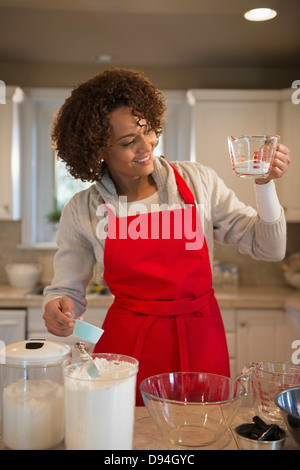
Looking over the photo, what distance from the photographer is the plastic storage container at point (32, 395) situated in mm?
985

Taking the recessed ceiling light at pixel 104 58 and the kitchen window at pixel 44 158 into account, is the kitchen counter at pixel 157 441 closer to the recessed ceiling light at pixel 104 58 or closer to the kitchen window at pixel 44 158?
the kitchen window at pixel 44 158

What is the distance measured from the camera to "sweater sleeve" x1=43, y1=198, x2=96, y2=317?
1.63 metres

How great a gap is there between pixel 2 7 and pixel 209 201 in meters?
1.73

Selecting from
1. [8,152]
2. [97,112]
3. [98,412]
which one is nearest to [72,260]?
[97,112]

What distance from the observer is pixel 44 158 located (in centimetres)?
386

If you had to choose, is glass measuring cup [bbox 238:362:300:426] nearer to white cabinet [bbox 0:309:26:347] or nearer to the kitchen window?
white cabinet [bbox 0:309:26:347]

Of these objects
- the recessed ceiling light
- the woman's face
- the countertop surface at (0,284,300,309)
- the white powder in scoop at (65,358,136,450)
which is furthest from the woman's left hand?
the recessed ceiling light

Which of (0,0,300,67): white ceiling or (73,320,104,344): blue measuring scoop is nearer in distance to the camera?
(73,320,104,344): blue measuring scoop

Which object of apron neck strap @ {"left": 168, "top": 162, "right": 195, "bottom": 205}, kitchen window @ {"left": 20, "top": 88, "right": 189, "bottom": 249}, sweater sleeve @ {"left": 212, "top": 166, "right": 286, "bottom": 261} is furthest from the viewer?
kitchen window @ {"left": 20, "top": 88, "right": 189, "bottom": 249}

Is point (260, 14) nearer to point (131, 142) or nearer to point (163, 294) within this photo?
point (131, 142)

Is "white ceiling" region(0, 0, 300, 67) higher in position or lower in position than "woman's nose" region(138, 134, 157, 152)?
higher

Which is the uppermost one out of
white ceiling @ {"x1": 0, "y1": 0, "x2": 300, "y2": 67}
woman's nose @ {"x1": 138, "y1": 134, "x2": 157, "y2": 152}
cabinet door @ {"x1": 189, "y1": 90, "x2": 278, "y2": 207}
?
white ceiling @ {"x1": 0, "y1": 0, "x2": 300, "y2": 67}

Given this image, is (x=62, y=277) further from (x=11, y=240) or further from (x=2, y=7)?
(x=11, y=240)

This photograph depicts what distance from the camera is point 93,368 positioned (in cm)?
97
